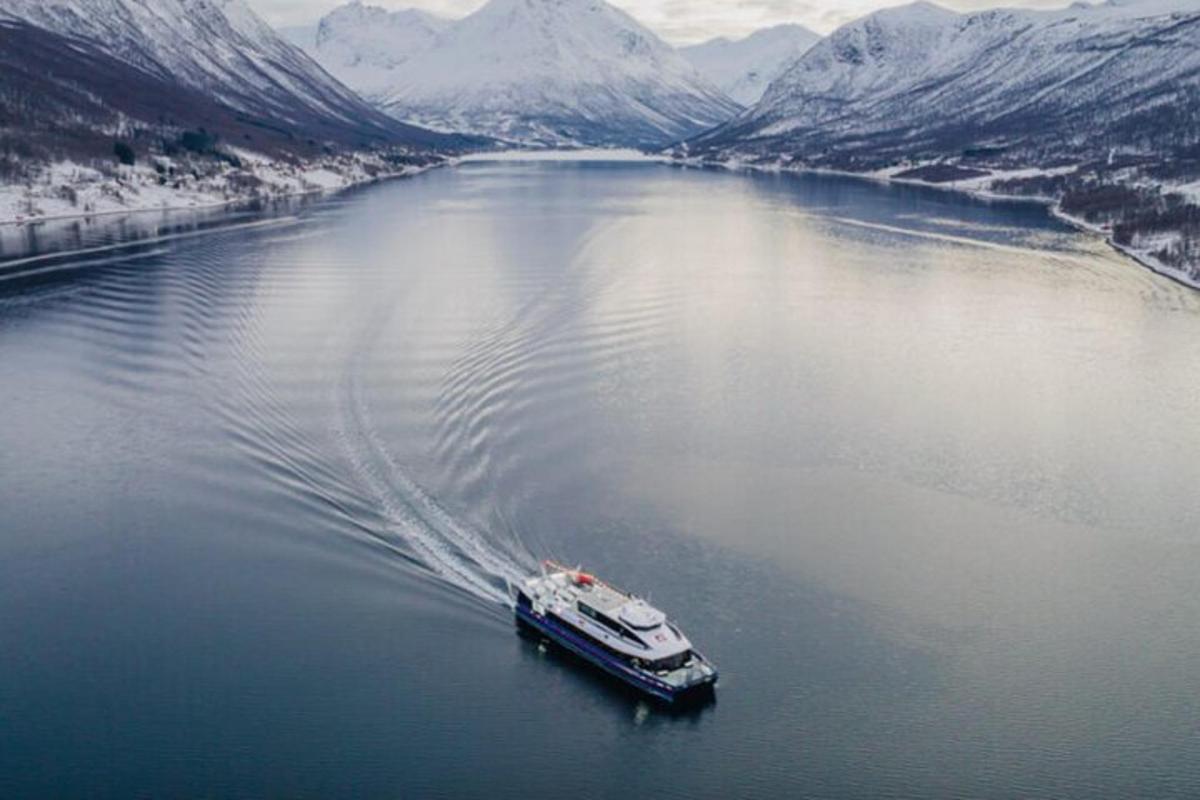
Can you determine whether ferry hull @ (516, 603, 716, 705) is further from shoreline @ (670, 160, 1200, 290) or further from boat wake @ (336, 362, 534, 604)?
shoreline @ (670, 160, 1200, 290)

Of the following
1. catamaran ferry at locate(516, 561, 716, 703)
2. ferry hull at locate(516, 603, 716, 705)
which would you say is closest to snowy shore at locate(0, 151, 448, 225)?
catamaran ferry at locate(516, 561, 716, 703)

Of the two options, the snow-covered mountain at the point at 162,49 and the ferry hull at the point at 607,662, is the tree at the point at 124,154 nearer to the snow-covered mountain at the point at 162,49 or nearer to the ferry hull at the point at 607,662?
the snow-covered mountain at the point at 162,49

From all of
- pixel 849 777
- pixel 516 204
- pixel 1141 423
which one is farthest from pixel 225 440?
pixel 516 204

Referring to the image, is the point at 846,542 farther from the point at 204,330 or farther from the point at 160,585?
the point at 204,330

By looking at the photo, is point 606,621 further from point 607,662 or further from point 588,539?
point 588,539

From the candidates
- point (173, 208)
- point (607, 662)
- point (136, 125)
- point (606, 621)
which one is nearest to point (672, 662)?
point (607, 662)

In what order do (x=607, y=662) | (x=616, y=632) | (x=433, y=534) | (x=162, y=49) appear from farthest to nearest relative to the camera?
(x=162, y=49)
(x=433, y=534)
(x=607, y=662)
(x=616, y=632)

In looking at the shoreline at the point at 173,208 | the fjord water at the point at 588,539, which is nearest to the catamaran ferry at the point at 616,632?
the fjord water at the point at 588,539
